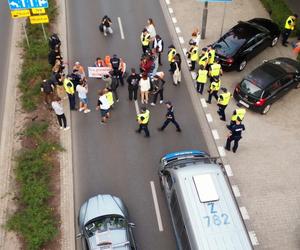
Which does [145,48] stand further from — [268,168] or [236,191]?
[236,191]

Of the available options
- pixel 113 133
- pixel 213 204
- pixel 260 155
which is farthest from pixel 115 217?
pixel 260 155

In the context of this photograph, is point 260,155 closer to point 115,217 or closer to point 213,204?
point 213,204

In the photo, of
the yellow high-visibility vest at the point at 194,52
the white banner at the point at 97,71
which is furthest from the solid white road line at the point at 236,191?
the white banner at the point at 97,71

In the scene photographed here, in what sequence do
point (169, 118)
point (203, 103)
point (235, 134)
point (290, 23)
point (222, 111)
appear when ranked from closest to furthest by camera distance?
point (235, 134)
point (169, 118)
point (222, 111)
point (203, 103)
point (290, 23)

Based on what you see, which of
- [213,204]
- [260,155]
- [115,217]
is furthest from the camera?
[260,155]

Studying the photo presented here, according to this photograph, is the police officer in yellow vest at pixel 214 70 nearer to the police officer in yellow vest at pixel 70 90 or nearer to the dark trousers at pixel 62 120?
the police officer in yellow vest at pixel 70 90

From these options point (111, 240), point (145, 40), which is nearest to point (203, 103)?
point (145, 40)
